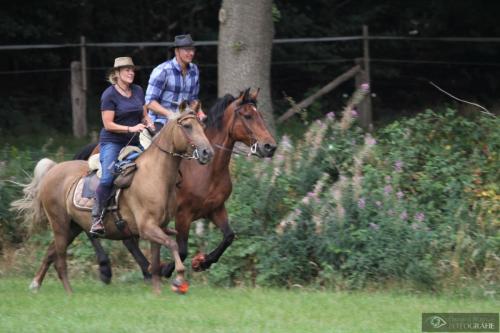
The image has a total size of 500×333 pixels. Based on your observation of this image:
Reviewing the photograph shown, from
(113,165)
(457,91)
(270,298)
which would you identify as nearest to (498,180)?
(270,298)

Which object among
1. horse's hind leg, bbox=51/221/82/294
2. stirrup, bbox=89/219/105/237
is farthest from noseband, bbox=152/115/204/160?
horse's hind leg, bbox=51/221/82/294

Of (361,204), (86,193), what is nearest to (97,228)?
(86,193)

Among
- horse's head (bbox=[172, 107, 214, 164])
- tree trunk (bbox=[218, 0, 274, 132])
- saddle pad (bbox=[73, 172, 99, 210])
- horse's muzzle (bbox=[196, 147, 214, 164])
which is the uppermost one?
tree trunk (bbox=[218, 0, 274, 132])

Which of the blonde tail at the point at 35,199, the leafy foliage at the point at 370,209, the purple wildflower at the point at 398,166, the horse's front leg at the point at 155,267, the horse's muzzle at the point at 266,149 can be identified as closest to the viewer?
the horse's front leg at the point at 155,267

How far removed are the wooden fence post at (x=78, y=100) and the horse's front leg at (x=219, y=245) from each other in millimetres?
8228

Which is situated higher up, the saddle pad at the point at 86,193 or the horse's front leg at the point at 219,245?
the saddle pad at the point at 86,193

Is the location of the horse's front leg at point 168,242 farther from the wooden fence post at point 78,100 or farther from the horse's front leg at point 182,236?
the wooden fence post at point 78,100

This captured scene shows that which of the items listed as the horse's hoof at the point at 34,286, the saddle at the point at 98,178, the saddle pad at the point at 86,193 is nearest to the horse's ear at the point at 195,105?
the saddle at the point at 98,178

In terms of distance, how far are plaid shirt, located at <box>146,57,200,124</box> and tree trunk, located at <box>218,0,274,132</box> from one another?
114 inches

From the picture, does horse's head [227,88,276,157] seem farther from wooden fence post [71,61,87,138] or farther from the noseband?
wooden fence post [71,61,87,138]

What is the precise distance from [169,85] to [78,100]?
303 inches

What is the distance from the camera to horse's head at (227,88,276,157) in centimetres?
1093

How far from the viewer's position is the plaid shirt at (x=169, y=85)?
454 inches
